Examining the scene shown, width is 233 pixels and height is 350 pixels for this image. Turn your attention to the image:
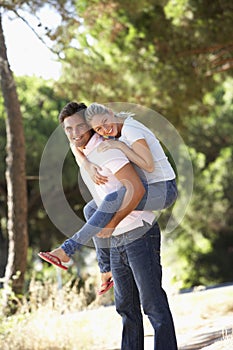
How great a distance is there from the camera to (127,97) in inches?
420

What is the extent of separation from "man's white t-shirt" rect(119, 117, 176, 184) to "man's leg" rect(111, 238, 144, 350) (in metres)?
0.36

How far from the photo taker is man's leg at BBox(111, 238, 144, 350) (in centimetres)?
350

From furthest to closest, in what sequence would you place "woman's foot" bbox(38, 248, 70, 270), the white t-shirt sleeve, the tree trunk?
the tree trunk < the white t-shirt sleeve < "woman's foot" bbox(38, 248, 70, 270)

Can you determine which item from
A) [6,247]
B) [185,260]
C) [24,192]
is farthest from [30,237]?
[24,192]

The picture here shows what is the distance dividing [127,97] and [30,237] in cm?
825

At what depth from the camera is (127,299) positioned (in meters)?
3.55

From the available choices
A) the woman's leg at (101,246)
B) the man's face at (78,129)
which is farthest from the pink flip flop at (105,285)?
the man's face at (78,129)

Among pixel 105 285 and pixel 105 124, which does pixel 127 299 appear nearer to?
pixel 105 285

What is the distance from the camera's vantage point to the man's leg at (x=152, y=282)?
3381 mm

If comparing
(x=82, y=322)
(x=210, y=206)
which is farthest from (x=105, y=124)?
(x=210, y=206)

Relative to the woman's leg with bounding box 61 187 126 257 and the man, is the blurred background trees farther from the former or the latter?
the woman's leg with bounding box 61 187 126 257

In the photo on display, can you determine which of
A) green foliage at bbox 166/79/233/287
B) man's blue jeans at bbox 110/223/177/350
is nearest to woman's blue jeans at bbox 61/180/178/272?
man's blue jeans at bbox 110/223/177/350

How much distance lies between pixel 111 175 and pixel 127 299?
615mm

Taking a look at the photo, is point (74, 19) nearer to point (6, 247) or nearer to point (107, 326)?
point (107, 326)
